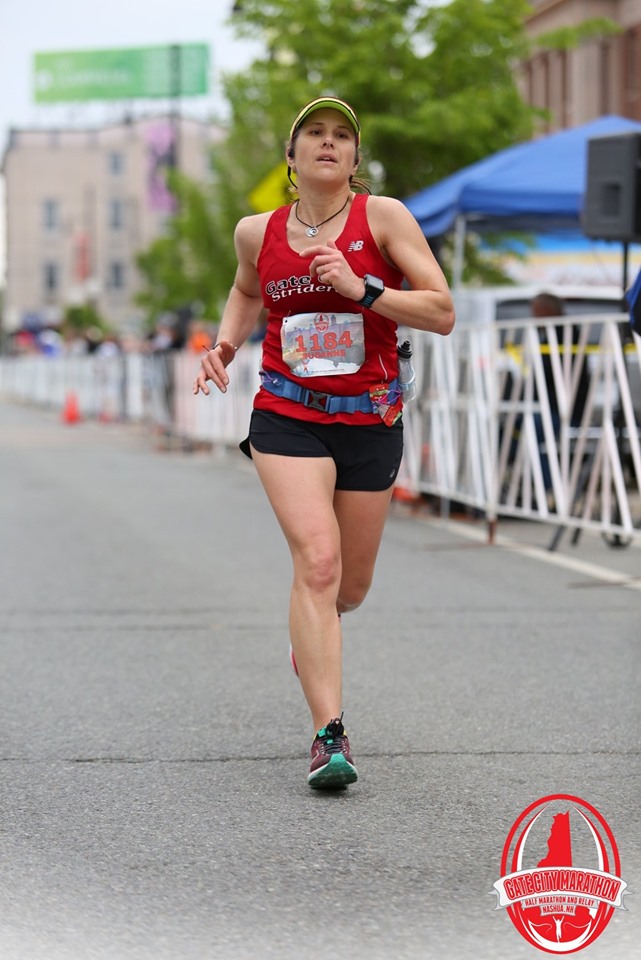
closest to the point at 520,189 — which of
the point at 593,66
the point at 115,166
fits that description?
the point at 593,66

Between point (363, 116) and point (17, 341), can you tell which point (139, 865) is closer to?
point (363, 116)

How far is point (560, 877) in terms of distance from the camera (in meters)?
3.89

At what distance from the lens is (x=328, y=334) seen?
5.18 meters

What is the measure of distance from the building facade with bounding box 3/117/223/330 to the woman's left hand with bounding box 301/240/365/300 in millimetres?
110658

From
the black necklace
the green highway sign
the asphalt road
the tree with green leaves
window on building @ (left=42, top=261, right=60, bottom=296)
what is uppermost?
the green highway sign

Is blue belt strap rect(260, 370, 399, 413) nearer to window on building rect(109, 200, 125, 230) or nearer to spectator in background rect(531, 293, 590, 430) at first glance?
spectator in background rect(531, 293, 590, 430)

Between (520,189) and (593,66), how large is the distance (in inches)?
1080

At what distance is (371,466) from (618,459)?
223 inches

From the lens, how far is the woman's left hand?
4895 mm

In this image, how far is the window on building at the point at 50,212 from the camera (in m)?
123

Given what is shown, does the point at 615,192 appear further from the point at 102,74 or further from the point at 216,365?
the point at 102,74

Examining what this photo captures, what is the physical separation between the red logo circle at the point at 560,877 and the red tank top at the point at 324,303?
130 centimetres

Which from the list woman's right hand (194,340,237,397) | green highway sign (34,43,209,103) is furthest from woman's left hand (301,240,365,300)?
green highway sign (34,43,209,103)

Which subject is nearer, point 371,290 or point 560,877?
point 560,877
